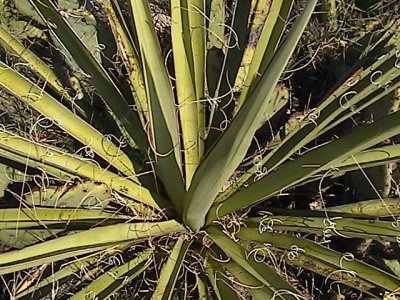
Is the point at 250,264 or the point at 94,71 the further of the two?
the point at 94,71

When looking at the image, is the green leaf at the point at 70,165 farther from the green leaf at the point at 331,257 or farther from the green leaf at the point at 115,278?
the green leaf at the point at 331,257

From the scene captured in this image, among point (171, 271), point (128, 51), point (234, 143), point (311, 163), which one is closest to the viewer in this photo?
point (234, 143)

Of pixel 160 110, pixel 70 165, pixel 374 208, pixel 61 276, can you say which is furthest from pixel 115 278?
pixel 374 208

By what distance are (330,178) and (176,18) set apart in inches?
19.9

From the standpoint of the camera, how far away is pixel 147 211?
1357 millimetres

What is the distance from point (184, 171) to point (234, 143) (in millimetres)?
346

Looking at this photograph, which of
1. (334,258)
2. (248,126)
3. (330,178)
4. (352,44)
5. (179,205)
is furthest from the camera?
(352,44)

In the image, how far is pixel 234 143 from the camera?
1.03 m

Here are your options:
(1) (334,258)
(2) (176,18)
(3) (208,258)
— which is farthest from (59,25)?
(1) (334,258)

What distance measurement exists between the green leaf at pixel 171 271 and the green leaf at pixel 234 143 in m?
0.04

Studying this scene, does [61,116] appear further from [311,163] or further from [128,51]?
[311,163]

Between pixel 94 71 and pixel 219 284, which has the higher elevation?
pixel 94 71

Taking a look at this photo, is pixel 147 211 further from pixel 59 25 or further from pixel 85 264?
A: pixel 59 25

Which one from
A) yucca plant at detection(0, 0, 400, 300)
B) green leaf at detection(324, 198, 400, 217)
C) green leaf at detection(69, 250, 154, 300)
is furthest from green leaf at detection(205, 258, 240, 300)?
green leaf at detection(324, 198, 400, 217)
